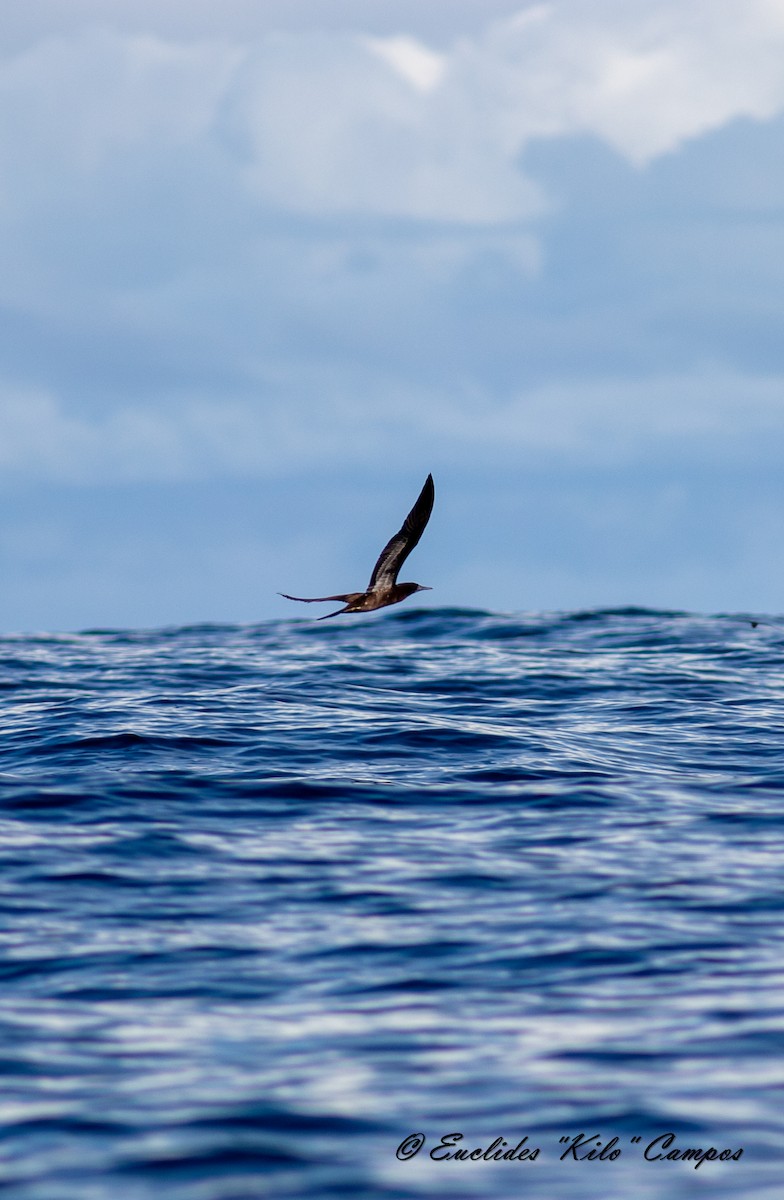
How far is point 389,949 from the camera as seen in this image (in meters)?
12.4

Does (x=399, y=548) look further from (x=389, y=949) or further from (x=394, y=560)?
(x=389, y=949)

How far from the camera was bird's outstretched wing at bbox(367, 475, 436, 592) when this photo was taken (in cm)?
1538

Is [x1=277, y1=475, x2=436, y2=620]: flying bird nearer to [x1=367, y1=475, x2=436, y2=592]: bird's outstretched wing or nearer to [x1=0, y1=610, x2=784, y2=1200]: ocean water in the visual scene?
[x1=367, y1=475, x2=436, y2=592]: bird's outstretched wing

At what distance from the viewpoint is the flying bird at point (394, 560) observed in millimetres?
15305

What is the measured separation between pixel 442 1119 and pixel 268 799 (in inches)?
330

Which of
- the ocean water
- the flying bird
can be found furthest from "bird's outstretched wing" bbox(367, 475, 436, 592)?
the ocean water

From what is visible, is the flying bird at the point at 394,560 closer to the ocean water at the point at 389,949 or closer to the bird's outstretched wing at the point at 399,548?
the bird's outstretched wing at the point at 399,548

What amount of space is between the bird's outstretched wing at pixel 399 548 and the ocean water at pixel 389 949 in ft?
9.40

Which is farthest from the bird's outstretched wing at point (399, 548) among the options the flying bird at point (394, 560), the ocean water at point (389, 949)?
the ocean water at point (389, 949)

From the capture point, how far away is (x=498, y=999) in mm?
11328

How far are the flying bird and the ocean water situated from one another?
2.62 m

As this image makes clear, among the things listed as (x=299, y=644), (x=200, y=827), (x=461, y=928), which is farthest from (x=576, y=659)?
(x=461, y=928)

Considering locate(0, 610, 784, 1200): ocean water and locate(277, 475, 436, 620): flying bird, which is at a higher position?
locate(277, 475, 436, 620): flying bird

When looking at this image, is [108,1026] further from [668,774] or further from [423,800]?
[668,774]
